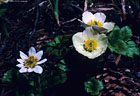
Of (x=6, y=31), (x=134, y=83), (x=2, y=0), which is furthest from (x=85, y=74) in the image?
(x=2, y=0)

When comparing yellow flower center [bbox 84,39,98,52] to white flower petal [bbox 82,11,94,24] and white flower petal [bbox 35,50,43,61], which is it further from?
white flower petal [bbox 35,50,43,61]

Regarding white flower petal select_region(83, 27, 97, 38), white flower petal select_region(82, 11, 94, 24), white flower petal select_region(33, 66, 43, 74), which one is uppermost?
white flower petal select_region(82, 11, 94, 24)

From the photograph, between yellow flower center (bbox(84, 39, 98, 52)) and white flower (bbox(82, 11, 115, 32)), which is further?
white flower (bbox(82, 11, 115, 32))

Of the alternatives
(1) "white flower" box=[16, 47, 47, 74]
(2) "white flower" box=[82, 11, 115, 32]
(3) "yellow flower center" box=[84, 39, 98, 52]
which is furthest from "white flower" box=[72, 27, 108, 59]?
(1) "white flower" box=[16, 47, 47, 74]

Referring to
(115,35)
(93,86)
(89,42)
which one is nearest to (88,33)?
(89,42)

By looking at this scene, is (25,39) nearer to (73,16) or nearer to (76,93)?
(73,16)

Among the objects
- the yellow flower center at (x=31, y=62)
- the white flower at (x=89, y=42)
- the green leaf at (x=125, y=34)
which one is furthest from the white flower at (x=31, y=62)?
the green leaf at (x=125, y=34)
